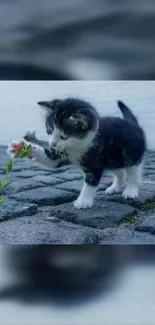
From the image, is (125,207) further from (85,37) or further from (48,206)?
(85,37)

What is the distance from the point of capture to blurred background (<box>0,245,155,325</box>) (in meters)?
1.26

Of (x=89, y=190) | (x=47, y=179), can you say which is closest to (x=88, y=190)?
(x=89, y=190)

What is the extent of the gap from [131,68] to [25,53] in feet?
0.95

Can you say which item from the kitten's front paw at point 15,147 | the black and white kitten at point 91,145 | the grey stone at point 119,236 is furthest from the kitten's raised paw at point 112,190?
the kitten's front paw at point 15,147

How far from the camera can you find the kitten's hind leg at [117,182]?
133cm

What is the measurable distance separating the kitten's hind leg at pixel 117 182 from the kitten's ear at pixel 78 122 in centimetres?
16

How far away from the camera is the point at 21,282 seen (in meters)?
1.32

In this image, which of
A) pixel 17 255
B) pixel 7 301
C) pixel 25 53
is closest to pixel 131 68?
pixel 25 53

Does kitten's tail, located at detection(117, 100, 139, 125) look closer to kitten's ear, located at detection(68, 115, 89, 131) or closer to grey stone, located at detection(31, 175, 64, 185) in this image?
kitten's ear, located at detection(68, 115, 89, 131)

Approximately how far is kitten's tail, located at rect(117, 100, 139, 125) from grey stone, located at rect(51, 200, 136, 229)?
0.78ft

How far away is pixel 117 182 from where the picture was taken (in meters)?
1.34

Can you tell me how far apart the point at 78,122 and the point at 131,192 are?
9.9 inches

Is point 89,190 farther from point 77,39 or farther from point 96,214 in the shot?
point 77,39

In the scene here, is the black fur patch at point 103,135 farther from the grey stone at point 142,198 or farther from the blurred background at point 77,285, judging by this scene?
the blurred background at point 77,285
